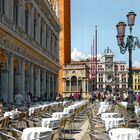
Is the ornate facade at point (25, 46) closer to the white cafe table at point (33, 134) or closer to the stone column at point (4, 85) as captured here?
the stone column at point (4, 85)

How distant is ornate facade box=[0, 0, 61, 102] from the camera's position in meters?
32.5

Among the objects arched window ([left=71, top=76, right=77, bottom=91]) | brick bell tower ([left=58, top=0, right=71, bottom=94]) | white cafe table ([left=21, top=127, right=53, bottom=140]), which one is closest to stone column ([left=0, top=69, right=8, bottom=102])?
white cafe table ([left=21, top=127, right=53, bottom=140])

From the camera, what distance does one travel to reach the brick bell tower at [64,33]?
86262mm

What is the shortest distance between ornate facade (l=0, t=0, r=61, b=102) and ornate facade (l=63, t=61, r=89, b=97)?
32.0 metres

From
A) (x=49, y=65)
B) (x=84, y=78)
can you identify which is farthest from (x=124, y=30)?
(x=84, y=78)

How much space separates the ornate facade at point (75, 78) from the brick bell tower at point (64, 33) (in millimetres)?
2123

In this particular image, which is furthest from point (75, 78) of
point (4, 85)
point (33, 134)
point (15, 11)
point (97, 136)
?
point (33, 134)

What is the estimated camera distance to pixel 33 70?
4638 cm

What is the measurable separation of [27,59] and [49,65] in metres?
19.0

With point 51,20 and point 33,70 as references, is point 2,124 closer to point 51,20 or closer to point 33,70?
point 33,70

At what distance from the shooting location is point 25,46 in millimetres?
39125

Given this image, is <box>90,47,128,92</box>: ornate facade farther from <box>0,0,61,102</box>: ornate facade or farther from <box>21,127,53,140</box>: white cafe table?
<box>21,127,53,140</box>: white cafe table

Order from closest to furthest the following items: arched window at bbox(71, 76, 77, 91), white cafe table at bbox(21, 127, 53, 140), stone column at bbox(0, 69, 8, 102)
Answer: white cafe table at bbox(21, 127, 53, 140)
stone column at bbox(0, 69, 8, 102)
arched window at bbox(71, 76, 77, 91)

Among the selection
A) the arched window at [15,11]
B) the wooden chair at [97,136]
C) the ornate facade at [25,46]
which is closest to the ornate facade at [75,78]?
the ornate facade at [25,46]
